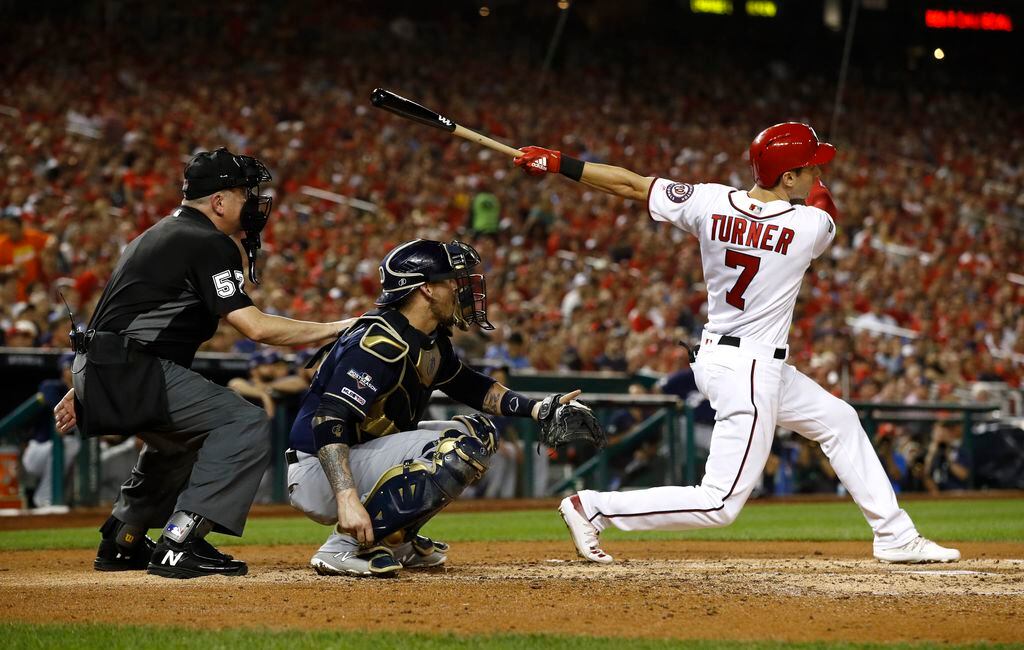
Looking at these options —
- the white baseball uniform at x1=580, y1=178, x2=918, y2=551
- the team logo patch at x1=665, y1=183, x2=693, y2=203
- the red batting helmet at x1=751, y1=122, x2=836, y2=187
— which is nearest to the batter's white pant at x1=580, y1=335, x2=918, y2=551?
the white baseball uniform at x1=580, y1=178, x2=918, y2=551

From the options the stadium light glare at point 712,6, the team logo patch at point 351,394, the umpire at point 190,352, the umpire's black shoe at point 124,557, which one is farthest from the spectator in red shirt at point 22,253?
the stadium light glare at point 712,6

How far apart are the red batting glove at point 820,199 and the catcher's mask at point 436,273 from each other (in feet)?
5.26

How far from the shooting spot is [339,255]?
15039mm

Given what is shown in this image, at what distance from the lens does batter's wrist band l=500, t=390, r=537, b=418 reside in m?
5.33

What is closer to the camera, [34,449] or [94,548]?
[94,548]

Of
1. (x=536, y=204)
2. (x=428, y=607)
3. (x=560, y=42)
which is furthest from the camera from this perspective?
(x=560, y=42)

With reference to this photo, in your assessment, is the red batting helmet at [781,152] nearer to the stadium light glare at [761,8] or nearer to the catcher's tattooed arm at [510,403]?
the catcher's tattooed arm at [510,403]

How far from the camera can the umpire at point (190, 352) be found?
4.90 meters

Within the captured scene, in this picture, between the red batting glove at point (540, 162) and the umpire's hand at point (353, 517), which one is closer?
the umpire's hand at point (353, 517)

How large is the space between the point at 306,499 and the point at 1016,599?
2.73 metres

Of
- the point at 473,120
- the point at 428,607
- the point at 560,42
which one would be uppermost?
the point at 560,42

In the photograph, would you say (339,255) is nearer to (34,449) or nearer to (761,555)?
(34,449)

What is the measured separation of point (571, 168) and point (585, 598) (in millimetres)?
1814

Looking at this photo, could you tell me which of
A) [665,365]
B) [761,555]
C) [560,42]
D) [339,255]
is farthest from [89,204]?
[560,42]
